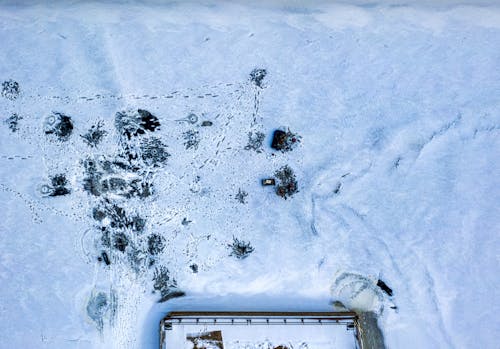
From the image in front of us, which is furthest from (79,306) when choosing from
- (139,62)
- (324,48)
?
(324,48)

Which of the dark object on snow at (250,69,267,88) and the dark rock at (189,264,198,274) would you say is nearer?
the dark rock at (189,264,198,274)

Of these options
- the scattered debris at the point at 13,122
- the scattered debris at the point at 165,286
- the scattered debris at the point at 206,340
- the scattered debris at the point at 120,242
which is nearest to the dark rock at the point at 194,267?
the scattered debris at the point at 165,286

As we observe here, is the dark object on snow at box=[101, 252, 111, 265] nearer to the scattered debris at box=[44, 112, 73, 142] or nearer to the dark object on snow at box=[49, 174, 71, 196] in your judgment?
the dark object on snow at box=[49, 174, 71, 196]

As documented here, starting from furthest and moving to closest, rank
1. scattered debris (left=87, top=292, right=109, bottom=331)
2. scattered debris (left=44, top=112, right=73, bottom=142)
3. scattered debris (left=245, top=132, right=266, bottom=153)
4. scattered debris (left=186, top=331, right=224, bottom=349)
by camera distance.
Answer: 1. scattered debris (left=245, top=132, right=266, bottom=153)
2. scattered debris (left=44, top=112, right=73, bottom=142)
3. scattered debris (left=87, top=292, right=109, bottom=331)
4. scattered debris (left=186, top=331, right=224, bottom=349)

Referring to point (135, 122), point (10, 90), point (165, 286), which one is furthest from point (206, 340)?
point (10, 90)

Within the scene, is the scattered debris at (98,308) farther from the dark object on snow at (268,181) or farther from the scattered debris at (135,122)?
the dark object on snow at (268,181)

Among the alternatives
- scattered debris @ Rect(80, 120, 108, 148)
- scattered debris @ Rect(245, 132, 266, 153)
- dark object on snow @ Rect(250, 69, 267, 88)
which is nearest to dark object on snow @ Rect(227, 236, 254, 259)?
scattered debris @ Rect(245, 132, 266, 153)
